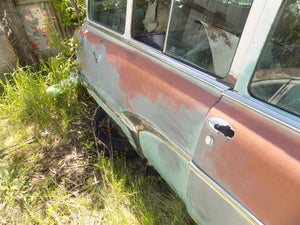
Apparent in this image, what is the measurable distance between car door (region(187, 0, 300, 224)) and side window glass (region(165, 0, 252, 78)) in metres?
0.26

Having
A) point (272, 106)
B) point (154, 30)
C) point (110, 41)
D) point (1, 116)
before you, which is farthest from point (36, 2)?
point (272, 106)

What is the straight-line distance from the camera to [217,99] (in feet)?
3.57

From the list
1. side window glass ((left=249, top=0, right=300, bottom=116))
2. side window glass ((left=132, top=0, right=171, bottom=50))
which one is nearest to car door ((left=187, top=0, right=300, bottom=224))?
side window glass ((left=249, top=0, right=300, bottom=116))

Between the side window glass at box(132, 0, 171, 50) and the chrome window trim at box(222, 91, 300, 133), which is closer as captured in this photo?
the chrome window trim at box(222, 91, 300, 133)

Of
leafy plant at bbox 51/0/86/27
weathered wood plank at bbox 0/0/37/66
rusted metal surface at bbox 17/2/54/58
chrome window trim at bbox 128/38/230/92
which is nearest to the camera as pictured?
chrome window trim at bbox 128/38/230/92

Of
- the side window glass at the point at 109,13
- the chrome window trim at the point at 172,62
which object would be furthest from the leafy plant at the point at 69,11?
the chrome window trim at the point at 172,62

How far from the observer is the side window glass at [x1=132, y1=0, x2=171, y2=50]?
1.67 meters

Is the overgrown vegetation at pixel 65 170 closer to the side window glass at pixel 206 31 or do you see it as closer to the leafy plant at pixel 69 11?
the leafy plant at pixel 69 11

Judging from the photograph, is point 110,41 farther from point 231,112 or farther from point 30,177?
point 30,177

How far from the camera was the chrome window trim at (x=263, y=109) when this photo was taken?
86 cm

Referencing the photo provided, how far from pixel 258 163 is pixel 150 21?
4.68 ft

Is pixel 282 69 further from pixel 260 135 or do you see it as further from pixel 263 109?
pixel 260 135

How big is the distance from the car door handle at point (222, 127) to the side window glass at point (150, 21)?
0.82 metres

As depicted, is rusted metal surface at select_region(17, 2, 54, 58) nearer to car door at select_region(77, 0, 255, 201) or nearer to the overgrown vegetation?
the overgrown vegetation
